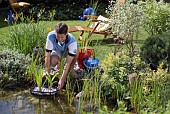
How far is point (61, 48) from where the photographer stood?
6.54 meters

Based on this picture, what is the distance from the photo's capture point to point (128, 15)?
288 inches

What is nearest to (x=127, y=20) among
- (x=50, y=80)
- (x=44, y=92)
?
(x=50, y=80)

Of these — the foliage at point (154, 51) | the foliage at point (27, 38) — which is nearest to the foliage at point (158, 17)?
the foliage at point (154, 51)

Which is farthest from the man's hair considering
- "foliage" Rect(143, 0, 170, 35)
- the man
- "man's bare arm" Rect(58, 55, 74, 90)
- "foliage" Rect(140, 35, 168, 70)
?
"foliage" Rect(143, 0, 170, 35)

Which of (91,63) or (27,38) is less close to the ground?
(27,38)

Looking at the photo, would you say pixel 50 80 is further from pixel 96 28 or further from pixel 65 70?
pixel 96 28

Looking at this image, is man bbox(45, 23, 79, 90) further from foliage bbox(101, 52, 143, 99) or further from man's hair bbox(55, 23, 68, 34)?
foliage bbox(101, 52, 143, 99)

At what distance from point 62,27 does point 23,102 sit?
1276 millimetres

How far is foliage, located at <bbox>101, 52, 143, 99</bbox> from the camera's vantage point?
5824 mm

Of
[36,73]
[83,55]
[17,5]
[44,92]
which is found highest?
[17,5]

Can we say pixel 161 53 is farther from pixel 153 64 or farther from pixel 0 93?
pixel 0 93

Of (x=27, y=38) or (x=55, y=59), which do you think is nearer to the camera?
(x=55, y=59)

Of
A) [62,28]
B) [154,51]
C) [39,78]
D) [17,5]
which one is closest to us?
[62,28]

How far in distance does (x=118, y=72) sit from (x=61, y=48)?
1.10 m
